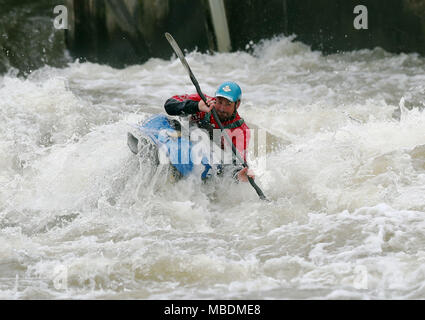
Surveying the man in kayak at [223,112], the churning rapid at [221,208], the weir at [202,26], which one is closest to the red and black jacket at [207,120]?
the man in kayak at [223,112]

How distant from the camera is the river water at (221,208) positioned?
4594 millimetres

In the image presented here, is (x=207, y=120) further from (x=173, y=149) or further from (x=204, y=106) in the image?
(x=173, y=149)

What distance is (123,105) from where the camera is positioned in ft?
31.3

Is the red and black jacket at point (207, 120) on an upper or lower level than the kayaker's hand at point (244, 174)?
upper

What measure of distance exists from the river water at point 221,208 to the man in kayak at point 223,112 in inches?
14.7

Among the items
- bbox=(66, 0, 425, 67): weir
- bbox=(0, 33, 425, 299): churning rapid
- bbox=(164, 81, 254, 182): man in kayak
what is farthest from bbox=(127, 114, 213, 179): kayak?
bbox=(66, 0, 425, 67): weir

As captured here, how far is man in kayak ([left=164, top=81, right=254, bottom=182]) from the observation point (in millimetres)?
5977

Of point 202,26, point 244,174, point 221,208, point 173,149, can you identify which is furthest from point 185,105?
point 202,26

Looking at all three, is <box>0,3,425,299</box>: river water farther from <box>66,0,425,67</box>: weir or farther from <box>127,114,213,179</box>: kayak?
<box>66,0,425,67</box>: weir

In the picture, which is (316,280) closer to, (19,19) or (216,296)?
(216,296)

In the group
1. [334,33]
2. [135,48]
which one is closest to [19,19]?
[135,48]

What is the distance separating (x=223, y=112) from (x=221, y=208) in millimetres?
781

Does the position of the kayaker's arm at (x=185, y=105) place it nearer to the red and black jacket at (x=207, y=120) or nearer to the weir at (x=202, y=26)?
the red and black jacket at (x=207, y=120)
